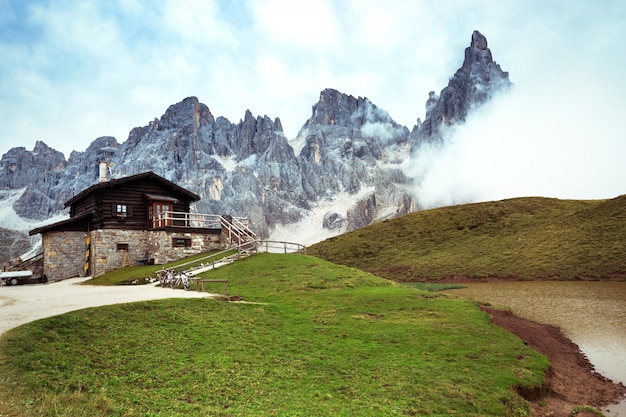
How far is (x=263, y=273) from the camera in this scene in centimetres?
3197

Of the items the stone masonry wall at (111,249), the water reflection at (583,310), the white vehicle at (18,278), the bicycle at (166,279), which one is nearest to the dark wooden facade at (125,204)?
the stone masonry wall at (111,249)

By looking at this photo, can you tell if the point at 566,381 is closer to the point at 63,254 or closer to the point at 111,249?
the point at 111,249

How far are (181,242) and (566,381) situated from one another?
125ft

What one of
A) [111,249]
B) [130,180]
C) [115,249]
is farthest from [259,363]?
[130,180]

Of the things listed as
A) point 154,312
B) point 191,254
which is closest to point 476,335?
point 154,312

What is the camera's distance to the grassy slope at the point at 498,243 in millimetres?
52906

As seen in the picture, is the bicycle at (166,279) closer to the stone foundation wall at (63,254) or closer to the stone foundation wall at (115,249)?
the stone foundation wall at (115,249)

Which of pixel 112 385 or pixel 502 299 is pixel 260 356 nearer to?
pixel 112 385

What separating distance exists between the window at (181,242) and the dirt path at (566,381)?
33.3m

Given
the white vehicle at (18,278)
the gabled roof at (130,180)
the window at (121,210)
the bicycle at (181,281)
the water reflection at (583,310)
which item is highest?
the gabled roof at (130,180)

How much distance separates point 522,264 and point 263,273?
4266 cm

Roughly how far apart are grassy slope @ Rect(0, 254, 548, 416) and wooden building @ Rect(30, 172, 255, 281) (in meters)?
25.5

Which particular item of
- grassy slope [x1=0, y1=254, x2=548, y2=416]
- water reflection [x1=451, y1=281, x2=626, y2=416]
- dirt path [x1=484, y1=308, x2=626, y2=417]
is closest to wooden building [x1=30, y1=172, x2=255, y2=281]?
grassy slope [x1=0, y1=254, x2=548, y2=416]

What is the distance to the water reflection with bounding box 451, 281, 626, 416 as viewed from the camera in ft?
59.2
